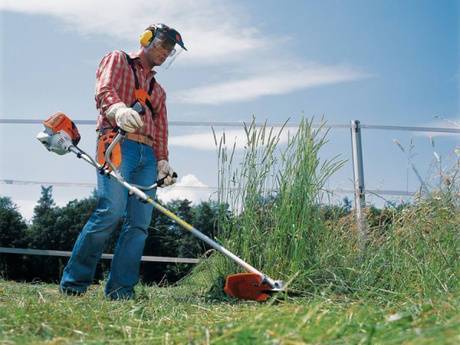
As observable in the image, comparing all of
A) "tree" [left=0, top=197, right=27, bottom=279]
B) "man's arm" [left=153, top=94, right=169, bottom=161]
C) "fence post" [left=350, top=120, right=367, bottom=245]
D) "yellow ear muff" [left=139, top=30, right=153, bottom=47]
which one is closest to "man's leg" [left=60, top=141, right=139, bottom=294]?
"man's arm" [left=153, top=94, right=169, bottom=161]

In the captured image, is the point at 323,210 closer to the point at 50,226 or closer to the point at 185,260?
the point at 185,260

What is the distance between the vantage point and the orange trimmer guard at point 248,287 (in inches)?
128

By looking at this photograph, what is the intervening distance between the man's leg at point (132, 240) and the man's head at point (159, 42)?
1.67ft

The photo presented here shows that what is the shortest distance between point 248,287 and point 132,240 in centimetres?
75

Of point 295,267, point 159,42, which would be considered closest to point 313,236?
point 295,267

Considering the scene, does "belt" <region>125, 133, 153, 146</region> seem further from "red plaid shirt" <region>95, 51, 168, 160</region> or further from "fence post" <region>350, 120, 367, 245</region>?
"fence post" <region>350, 120, 367, 245</region>

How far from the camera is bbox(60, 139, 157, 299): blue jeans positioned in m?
3.51

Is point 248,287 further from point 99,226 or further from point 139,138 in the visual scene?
point 139,138

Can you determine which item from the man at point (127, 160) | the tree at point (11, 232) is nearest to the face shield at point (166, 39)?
the man at point (127, 160)

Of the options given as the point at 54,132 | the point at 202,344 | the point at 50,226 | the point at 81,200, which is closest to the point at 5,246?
the point at 50,226

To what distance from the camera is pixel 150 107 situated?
12.6 feet

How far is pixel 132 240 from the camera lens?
12.1 feet

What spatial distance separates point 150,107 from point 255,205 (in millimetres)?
798

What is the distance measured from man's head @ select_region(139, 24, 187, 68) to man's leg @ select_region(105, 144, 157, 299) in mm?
509
